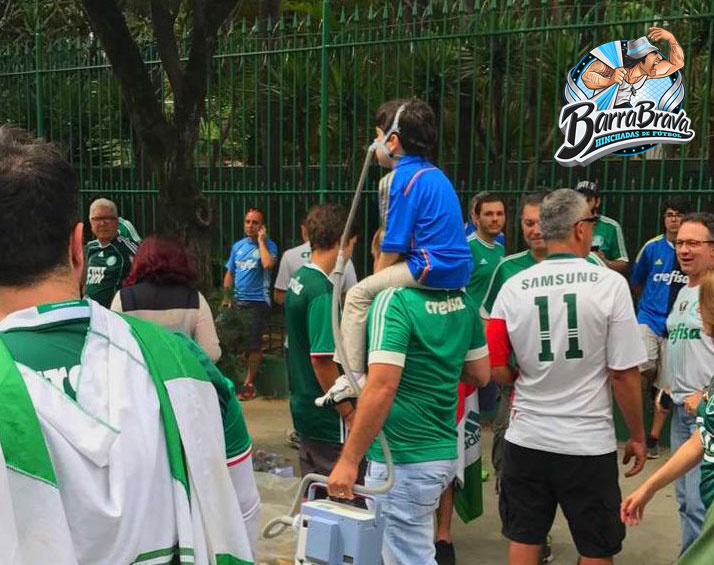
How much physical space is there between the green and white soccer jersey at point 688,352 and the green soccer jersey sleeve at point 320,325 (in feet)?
5.42

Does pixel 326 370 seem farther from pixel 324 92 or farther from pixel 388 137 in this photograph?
pixel 324 92

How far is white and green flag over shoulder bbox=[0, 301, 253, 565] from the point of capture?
1.48 m

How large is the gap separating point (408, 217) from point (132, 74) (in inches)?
188

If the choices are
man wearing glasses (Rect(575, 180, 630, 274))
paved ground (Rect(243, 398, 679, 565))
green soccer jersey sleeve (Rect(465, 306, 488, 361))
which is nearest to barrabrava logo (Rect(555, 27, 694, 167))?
man wearing glasses (Rect(575, 180, 630, 274))

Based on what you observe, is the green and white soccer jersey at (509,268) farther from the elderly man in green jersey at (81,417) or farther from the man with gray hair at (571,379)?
the elderly man in green jersey at (81,417)

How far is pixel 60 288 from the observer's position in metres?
1.64

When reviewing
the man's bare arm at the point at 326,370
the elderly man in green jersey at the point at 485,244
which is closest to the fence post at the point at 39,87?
the elderly man in green jersey at the point at 485,244

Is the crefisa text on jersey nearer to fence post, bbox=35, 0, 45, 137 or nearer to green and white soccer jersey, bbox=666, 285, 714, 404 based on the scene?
green and white soccer jersey, bbox=666, 285, 714, 404

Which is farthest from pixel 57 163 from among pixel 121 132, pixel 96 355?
pixel 121 132

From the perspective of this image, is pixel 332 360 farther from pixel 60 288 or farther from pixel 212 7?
pixel 212 7

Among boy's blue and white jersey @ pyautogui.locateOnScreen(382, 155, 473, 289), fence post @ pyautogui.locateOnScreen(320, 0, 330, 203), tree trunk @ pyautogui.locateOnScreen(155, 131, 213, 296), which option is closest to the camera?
boy's blue and white jersey @ pyautogui.locateOnScreen(382, 155, 473, 289)

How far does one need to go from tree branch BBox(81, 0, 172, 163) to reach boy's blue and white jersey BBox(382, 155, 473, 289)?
4.60m

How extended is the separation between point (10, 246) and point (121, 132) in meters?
8.63

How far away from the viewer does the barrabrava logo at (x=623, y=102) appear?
23.1 feet
